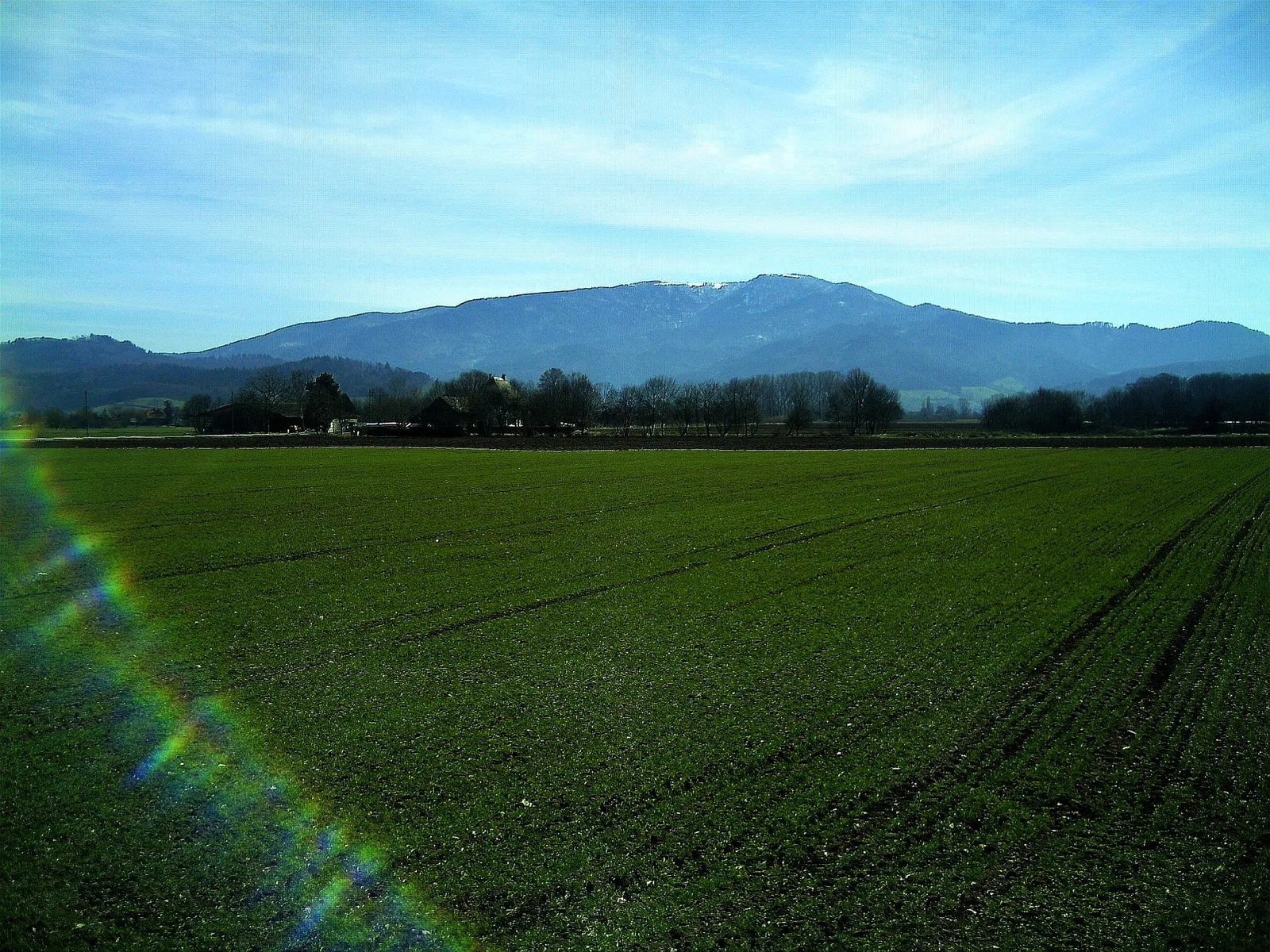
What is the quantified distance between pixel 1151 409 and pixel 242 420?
16581cm

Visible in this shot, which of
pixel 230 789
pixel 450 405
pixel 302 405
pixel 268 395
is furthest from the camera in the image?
pixel 268 395

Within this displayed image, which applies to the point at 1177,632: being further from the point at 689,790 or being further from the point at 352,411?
the point at 352,411

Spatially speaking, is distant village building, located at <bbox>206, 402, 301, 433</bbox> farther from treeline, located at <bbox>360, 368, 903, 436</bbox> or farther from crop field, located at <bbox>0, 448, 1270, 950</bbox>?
crop field, located at <bbox>0, 448, 1270, 950</bbox>

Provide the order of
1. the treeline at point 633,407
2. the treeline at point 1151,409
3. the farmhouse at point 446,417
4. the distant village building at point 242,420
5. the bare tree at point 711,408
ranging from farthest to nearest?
A: 1. the bare tree at point 711,408
2. the treeline at point 1151,409
3. the treeline at point 633,407
4. the farmhouse at point 446,417
5. the distant village building at point 242,420

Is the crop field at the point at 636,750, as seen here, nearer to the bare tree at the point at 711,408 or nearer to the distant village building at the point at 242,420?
the distant village building at the point at 242,420

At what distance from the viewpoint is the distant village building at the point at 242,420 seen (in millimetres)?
133250

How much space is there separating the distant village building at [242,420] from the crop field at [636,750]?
121656 mm

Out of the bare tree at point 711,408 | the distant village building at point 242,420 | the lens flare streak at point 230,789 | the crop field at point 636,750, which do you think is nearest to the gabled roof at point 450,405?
the distant village building at point 242,420

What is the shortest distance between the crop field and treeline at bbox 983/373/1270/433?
147 metres

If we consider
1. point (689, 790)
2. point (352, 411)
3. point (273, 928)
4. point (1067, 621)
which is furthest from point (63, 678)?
point (352, 411)

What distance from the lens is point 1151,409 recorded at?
16412 cm

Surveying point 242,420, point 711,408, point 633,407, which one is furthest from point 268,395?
point 711,408

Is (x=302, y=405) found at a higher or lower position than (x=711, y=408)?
lower

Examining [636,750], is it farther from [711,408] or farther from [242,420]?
[711,408]
